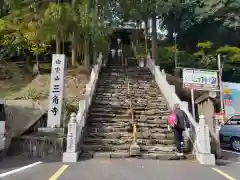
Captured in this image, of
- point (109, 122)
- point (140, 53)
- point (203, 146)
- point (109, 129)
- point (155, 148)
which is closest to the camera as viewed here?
point (203, 146)

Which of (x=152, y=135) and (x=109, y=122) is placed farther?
(x=109, y=122)

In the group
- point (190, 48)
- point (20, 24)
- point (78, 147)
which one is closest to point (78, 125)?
point (78, 147)

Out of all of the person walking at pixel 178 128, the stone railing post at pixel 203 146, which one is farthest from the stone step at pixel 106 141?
the stone railing post at pixel 203 146

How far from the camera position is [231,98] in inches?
722

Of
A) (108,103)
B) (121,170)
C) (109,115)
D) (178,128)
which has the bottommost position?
(121,170)

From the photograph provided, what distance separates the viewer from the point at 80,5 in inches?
640

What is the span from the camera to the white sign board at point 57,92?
1130cm

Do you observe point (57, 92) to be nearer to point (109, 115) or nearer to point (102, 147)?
point (109, 115)

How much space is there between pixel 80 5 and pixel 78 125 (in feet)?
28.6

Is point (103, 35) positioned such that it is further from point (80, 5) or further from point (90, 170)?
point (90, 170)

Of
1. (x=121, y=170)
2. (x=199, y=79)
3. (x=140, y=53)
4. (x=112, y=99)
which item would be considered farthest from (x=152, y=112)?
(x=140, y=53)

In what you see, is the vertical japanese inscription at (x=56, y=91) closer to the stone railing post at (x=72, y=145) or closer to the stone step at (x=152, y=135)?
the stone railing post at (x=72, y=145)

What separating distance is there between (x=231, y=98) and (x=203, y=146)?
10.3 metres

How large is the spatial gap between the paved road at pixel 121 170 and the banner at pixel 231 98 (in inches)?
377
